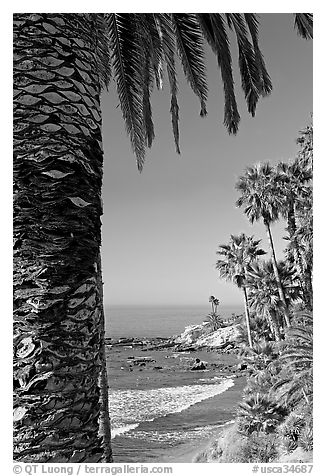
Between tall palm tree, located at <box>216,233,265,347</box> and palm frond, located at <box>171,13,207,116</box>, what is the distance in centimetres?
1613

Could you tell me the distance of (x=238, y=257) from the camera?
19688mm

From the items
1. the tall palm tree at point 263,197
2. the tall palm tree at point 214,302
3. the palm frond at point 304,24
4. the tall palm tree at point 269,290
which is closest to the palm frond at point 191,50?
the palm frond at point 304,24

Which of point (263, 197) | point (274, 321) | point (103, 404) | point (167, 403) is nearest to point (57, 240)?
point (103, 404)

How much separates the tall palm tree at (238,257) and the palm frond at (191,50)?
16130 mm

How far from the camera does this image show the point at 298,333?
30.0 ft

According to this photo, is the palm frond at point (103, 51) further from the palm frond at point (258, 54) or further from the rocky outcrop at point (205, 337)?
the rocky outcrop at point (205, 337)

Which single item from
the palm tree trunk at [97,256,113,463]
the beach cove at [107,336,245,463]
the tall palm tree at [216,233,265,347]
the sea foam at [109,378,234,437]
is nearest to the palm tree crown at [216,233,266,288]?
the tall palm tree at [216,233,265,347]

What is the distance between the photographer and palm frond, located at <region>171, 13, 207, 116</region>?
2572mm

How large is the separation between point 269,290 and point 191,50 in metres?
15.4

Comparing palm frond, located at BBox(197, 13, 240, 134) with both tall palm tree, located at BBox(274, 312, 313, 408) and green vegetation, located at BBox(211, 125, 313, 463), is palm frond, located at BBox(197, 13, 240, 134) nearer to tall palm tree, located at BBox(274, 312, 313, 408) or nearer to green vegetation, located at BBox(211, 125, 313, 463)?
green vegetation, located at BBox(211, 125, 313, 463)
